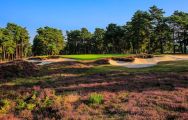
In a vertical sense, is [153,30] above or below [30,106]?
above

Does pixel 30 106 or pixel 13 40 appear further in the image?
pixel 13 40

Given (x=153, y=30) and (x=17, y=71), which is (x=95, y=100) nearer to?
Answer: (x=17, y=71)

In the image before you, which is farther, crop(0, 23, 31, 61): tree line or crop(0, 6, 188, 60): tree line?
crop(0, 23, 31, 61): tree line

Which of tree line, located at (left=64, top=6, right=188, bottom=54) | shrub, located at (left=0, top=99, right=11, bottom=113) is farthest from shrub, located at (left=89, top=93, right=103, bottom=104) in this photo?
tree line, located at (left=64, top=6, right=188, bottom=54)

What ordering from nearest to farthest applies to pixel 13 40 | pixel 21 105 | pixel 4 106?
1. pixel 4 106
2. pixel 21 105
3. pixel 13 40

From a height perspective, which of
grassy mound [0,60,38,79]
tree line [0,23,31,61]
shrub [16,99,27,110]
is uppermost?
tree line [0,23,31,61]

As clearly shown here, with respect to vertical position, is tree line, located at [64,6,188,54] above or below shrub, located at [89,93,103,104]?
above

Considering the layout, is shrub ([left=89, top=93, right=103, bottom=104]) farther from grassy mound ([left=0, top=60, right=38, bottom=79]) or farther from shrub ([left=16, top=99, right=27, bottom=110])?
grassy mound ([left=0, top=60, right=38, bottom=79])

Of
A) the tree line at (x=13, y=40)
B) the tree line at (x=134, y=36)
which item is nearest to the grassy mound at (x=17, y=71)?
the tree line at (x=134, y=36)

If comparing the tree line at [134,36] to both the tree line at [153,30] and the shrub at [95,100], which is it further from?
the shrub at [95,100]

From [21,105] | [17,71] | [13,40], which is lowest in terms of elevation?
[21,105]

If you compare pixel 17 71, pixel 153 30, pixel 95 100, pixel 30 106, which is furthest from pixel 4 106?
pixel 153 30

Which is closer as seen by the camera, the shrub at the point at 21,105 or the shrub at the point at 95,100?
the shrub at the point at 21,105

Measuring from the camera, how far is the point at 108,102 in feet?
55.2
